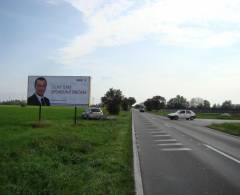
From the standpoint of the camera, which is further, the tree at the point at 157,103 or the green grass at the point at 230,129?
the tree at the point at 157,103

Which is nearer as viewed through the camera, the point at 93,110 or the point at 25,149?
the point at 25,149

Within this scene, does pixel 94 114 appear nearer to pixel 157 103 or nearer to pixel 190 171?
pixel 190 171

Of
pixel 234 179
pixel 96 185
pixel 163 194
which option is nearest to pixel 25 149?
pixel 96 185

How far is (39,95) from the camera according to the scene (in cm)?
2673

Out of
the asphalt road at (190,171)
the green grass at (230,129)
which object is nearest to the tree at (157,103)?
the green grass at (230,129)

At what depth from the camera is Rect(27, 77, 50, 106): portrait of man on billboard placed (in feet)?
86.9

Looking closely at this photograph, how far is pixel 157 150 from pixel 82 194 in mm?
7491

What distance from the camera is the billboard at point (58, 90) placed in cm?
2661

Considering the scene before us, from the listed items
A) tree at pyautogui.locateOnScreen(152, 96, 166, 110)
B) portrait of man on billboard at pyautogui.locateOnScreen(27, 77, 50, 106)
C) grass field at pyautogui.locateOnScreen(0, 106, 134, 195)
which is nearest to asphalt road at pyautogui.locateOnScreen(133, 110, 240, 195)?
grass field at pyautogui.locateOnScreen(0, 106, 134, 195)

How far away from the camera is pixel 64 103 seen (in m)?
27.4

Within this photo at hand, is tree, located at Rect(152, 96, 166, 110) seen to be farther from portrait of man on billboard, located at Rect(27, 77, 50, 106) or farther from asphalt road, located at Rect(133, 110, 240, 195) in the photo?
asphalt road, located at Rect(133, 110, 240, 195)

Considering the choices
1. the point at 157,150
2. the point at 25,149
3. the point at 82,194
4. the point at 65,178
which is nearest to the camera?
the point at 82,194

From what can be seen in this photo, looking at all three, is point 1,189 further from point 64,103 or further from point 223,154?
point 64,103

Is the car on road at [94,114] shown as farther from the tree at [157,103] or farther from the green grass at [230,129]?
the tree at [157,103]
